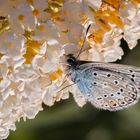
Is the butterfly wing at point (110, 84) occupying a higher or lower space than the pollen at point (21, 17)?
lower

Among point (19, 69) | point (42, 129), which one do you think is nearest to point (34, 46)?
point (19, 69)

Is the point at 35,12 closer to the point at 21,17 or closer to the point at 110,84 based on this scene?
the point at 21,17

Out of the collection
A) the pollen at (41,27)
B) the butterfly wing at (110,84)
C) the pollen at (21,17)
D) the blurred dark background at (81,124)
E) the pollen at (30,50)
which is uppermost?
the pollen at (21,17)

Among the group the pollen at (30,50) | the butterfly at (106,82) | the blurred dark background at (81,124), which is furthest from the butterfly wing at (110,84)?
the blurred dark background at (81,124)

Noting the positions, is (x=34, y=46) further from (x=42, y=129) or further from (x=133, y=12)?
(x=42, y=129)

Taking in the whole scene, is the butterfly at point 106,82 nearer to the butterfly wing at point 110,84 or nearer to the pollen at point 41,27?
the butterfly wing at point 110,84

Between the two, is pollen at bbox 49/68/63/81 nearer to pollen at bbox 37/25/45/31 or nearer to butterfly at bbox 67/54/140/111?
butterfly at bbox 67/54/140/111

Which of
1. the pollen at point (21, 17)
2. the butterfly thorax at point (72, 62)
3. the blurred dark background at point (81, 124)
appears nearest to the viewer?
the pollen at point (21, 17)
